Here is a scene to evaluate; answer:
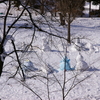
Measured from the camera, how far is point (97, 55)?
12.5 metres

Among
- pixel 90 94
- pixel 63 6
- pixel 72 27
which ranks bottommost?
pixel 90 94

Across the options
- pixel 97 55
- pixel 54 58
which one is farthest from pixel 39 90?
pixel 97 55

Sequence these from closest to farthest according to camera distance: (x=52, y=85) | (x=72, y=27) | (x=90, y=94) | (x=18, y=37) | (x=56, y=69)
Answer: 1. (x=90, y=94)
2. (x=52, y=85)
3. (x=56, y=69)
4. (x=18, y=37)
5. (x=72, y=27)

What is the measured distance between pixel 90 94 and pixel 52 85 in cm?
156

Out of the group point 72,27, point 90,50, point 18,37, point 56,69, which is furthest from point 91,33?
point 56,69

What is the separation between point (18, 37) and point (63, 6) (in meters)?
4.55

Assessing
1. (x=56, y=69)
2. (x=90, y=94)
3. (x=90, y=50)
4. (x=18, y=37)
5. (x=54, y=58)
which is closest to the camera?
(x=90, y=94)

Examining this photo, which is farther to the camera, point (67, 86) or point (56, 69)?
point (56, 69)

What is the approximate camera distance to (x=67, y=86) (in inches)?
336

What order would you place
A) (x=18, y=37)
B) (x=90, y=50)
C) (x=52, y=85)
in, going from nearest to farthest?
(x=52, y=85), (x=90, y=50), (x=18, y=37)

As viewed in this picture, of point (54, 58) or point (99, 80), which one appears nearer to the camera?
point (99, 80)

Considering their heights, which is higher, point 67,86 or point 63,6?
point 63,6

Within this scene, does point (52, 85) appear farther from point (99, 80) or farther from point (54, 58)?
point (54, 58)

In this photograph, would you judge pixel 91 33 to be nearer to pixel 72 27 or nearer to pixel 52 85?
pixel 72 27
